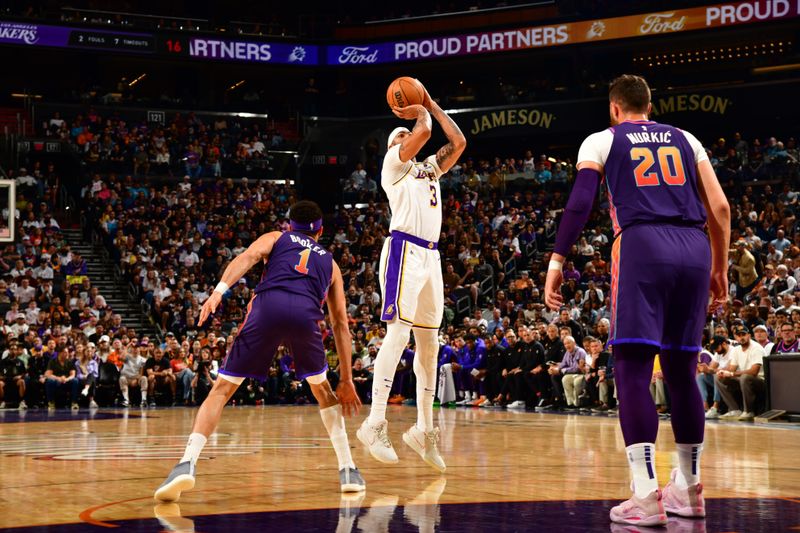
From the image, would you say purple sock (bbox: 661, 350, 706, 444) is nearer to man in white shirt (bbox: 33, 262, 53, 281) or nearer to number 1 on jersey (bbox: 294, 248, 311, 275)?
number 1 on jersey (bbox: 294, 248, 311, 275)

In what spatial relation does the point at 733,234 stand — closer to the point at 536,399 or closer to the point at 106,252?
the point at 536,399

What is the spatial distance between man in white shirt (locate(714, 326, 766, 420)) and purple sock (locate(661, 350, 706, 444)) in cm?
928

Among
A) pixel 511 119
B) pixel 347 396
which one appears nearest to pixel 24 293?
pixel 511 119

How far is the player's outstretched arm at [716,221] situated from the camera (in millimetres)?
5184

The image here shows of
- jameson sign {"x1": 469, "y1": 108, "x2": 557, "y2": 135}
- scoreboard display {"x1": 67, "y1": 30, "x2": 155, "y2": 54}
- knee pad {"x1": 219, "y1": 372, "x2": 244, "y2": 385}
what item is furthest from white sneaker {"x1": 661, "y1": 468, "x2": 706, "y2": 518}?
scoreboard display {"x1": 67, "y1": 30, "x2": 155, "y2": 54}

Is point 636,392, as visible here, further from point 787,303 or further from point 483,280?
point 483,280

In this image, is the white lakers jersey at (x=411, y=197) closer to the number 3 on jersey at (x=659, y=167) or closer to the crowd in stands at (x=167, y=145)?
the number 3 on jersey at (x=659, y=167)

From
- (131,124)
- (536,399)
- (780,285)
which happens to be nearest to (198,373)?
(536,399)

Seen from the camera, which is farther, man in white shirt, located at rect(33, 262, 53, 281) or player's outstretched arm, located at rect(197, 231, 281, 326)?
man in white shirt, located at rect(33, 262, 53, 281)

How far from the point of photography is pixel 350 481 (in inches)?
240

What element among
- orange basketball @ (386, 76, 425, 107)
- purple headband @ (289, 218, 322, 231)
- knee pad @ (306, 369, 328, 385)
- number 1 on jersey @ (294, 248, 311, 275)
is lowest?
knee pad @ (306, 369, 328, 385)

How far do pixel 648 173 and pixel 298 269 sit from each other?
7.44 ft

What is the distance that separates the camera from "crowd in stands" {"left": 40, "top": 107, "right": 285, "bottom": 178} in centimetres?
2958

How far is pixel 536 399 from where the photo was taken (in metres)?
18.0
